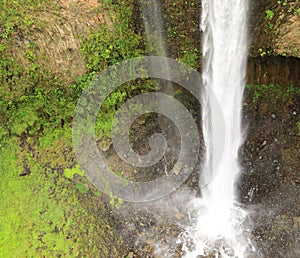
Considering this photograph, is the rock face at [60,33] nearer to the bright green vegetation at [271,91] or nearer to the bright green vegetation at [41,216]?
the bright green vegetation at [41,216]

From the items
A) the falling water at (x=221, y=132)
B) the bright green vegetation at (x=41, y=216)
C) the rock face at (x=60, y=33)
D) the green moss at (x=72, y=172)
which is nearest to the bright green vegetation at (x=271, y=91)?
the falling water at (x=221, y=132)

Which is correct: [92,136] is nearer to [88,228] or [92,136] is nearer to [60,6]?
[88,228]

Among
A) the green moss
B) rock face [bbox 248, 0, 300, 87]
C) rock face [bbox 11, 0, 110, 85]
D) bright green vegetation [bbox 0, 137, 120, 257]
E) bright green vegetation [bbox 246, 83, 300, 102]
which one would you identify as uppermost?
rock face [bbox 11, 0, 110, 85]

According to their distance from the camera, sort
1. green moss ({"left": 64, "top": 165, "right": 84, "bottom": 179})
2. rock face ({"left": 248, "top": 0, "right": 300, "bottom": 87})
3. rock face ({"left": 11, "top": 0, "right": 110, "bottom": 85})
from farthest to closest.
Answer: green moss ({"left": 64, "top": 165, "right": 84, "bottom": 179}) < rock face ({"left": 11, "top": 0, "right": 110, "bottom": 85}) < rock face ({"left": 248, "top": 0, "right": 300, "bottom": 87})

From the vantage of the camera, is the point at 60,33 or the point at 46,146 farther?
the point at 46,146

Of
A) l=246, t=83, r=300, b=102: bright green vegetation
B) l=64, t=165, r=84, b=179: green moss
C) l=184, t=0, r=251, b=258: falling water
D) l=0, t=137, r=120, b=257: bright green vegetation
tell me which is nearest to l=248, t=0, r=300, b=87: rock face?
l=246, t=83, r=300, b=102: bright green vegetation

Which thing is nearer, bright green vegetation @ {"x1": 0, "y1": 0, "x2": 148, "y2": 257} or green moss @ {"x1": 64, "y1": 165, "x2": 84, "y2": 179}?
bright green vegetation @ {"x1": 0, "y1": 0, "x2": 148, "y2": 257}

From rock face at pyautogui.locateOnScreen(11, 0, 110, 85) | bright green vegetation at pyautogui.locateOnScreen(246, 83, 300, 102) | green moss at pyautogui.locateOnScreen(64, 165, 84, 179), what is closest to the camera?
rock face at pyautogui.locateOnScreen(11, 0, 110, 85)

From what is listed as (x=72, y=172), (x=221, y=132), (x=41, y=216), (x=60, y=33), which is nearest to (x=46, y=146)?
(x=72, y=172)

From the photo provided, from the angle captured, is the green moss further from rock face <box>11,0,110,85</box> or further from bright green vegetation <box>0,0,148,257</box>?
rock face <box>11,0,110,85</box>

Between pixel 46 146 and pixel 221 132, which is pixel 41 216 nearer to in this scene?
pixel 46 146
